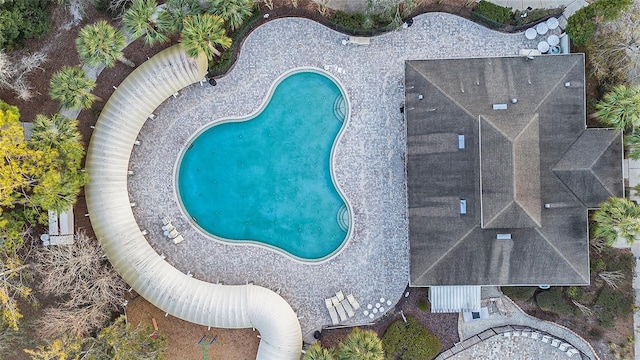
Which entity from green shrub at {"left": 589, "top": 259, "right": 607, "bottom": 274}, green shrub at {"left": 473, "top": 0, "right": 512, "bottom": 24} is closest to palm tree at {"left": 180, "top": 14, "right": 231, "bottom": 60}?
green shrub at {"left": 473, "top": 0, "right": 512, "bottom": 24}

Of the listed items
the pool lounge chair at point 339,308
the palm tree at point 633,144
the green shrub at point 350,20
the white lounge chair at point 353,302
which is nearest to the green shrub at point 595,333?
the palm tree at point 633,144

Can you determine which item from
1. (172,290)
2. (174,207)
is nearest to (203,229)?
(174,207)

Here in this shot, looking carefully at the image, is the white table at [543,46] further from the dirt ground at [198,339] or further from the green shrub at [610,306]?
the dirt ground at [198,339]

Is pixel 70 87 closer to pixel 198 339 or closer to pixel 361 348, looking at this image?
pixel 198 339

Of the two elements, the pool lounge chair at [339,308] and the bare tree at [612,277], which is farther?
the pool lounge chair at [339,308]

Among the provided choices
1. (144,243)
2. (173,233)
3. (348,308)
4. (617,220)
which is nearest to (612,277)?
(617,220)

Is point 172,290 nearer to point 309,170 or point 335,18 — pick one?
point 309,170
